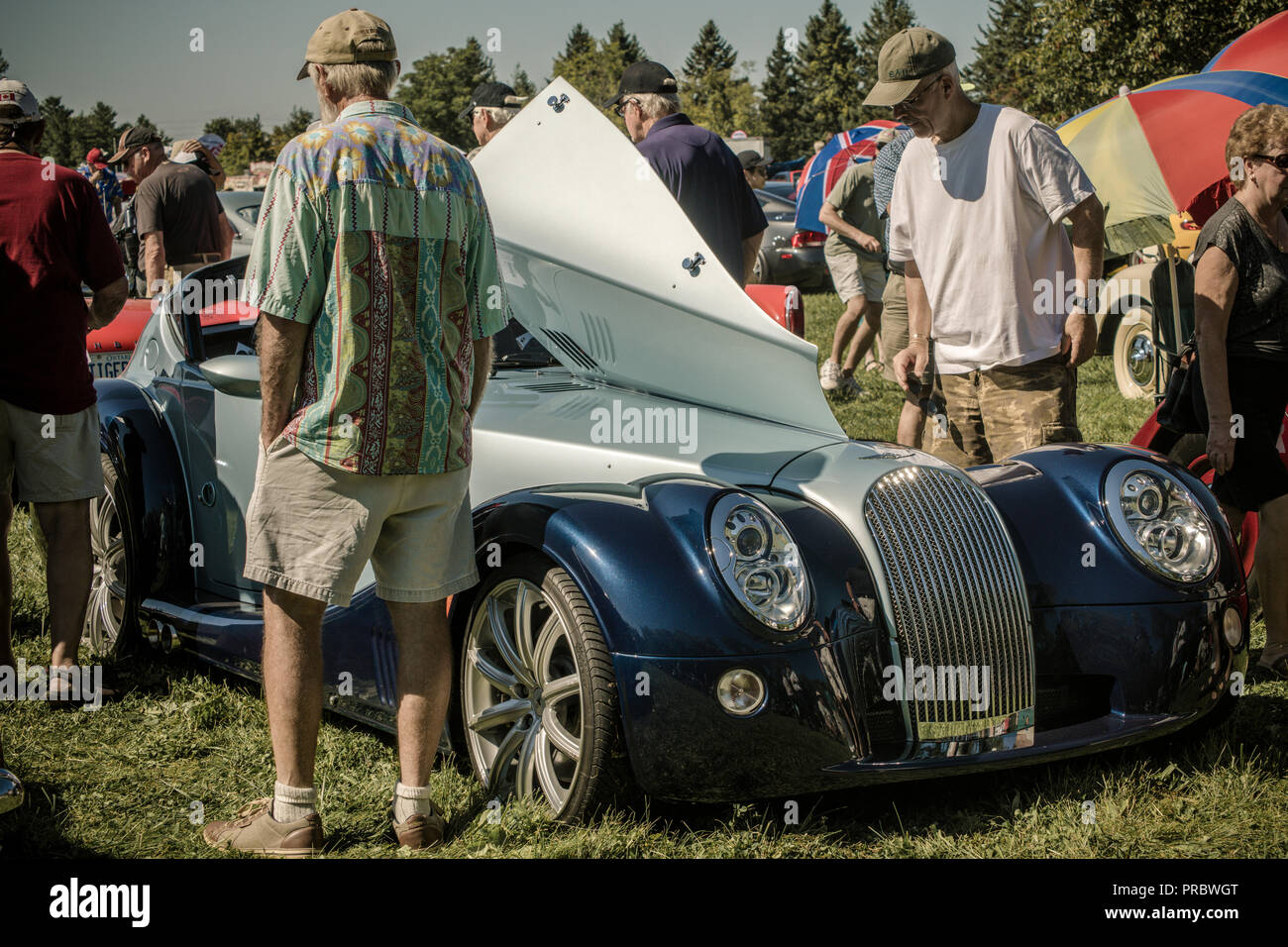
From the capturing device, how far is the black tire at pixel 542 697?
9.96 ft

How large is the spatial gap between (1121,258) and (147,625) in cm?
1116

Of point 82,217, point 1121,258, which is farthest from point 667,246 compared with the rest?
point 1121,258

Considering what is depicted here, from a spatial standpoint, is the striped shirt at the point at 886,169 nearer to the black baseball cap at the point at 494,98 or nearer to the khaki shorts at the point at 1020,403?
the black baseball cap at the point at 494,98

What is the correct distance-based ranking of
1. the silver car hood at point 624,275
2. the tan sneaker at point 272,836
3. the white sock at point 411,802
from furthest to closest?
the silver car hood at point 624,275, the white sock at point 411,802, the tan sneaker at point 272,836

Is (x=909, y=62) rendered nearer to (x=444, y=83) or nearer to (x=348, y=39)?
(x=348, y=39)

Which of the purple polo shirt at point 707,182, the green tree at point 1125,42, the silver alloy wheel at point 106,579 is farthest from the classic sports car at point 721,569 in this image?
the green tree at point 1125,42

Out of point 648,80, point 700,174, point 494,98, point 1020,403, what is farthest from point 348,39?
point 494,98

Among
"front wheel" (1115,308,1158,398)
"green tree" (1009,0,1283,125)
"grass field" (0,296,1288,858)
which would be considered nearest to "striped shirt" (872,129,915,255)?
"front wheel" (1115,308,1158,398)

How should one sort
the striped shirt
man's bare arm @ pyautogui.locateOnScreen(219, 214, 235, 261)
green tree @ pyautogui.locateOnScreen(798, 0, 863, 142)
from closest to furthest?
the striped shirt < man's bare arm @ pyautogui.locateOnScreen(219, 214, 235, 261) < green tree @ pyautogui.locateOnScreen(798, 0, 863, 142)

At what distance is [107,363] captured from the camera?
7.55m

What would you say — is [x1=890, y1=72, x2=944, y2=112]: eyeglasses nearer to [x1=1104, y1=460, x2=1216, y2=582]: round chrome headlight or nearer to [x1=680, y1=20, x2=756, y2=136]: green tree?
[x1=1104, y1=460, x2=1216, y2=582]: round chrome headlight

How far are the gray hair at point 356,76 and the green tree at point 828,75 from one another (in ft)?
279

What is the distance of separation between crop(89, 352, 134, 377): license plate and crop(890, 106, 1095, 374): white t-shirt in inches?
199

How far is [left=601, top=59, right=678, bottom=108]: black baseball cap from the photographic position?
19.9 ft
